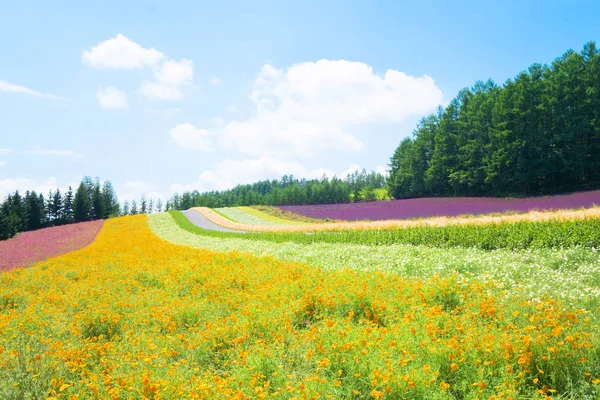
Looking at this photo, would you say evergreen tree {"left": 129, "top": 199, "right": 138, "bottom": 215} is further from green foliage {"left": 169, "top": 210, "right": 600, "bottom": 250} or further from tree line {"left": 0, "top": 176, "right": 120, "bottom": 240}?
green foliage {"left": 169, "top": 210, "right": 600, "bottom": 250}

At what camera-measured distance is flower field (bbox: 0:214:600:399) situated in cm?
431

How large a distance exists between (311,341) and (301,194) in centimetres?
11003

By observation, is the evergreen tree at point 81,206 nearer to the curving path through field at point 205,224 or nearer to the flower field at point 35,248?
the curving path through field at point 205,224

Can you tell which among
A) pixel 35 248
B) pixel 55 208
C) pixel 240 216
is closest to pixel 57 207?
pixel 55 208

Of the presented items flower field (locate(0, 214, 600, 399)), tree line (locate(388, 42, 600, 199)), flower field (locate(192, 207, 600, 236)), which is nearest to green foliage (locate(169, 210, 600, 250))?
flower field (locate(192, 207, 600, 236))

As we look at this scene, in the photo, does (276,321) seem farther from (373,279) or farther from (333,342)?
(373,279)

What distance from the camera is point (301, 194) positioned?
11562 cm

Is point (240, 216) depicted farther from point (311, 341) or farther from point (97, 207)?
point (311, 341)

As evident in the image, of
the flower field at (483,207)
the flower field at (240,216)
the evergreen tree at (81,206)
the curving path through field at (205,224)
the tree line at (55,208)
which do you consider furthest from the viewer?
the evergreen tree at (81,206)

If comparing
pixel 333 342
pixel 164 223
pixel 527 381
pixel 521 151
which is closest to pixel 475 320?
pixel 527 381

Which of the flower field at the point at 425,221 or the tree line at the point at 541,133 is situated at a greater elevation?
the tree line at the point at 541,133

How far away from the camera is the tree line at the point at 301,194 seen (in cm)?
10921

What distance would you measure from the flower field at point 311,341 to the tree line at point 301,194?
83480 mm

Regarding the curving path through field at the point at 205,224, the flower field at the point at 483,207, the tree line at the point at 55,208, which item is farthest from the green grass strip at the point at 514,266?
the tree line at the point at 55,208
